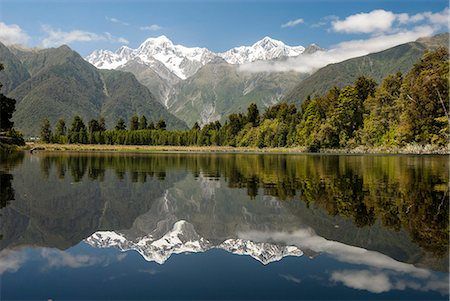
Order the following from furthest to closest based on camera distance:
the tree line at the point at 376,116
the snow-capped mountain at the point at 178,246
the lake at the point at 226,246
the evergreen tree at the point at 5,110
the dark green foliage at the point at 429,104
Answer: the tree line at the point at 376,116 < the dark green foliage at the point at 429,104 < the evergreen tree at the point at 5,110 < the snow-capped mountain at the point at 178,246 < the lake at the point at 226,246

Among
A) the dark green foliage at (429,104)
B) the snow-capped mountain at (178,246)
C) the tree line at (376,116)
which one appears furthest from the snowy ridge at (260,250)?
the dark green foliage at (429,104)

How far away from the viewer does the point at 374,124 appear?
118 meters

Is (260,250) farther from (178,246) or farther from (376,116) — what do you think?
(376,116)

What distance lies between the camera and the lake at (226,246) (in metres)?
10.4

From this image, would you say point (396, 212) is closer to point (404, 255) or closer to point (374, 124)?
point (404, 255)

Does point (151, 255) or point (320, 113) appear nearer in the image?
point (151, 255)

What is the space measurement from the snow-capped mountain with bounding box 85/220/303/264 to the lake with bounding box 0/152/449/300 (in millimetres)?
41

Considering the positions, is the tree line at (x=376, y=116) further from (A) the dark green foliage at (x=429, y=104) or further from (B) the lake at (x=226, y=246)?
(B) the lake at (x=226, y=246)

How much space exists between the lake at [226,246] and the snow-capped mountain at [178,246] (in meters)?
0.04

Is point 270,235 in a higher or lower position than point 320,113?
lower

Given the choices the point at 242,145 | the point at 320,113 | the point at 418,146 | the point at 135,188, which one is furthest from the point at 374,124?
the point at 135,188

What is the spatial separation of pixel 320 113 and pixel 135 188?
127 m

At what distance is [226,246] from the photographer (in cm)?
1495

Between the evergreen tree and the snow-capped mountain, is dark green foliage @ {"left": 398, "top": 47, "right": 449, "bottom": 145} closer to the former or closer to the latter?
the snow-capped mountain
